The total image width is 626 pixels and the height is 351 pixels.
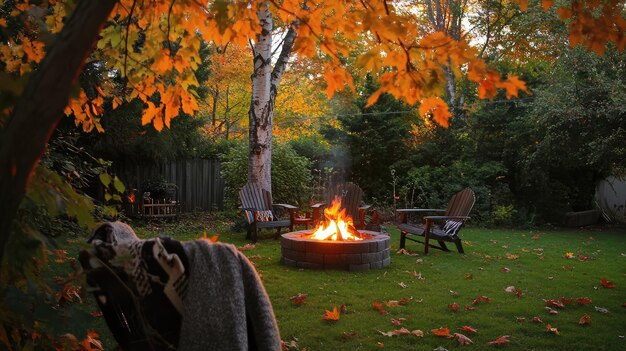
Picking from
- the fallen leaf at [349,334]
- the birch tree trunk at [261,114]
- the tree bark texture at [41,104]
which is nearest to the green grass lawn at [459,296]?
the fallen leaf at [349,334]

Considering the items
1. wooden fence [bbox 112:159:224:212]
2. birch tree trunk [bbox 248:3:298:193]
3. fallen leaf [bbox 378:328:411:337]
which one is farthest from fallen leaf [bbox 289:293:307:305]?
wooden fence [bbox 112:159:224:212]

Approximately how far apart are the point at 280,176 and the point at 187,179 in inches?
126

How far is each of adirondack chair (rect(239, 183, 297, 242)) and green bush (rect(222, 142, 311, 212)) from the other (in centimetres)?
256

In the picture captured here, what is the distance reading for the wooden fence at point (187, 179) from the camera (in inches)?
495

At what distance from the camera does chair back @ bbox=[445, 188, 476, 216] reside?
789 centimetres

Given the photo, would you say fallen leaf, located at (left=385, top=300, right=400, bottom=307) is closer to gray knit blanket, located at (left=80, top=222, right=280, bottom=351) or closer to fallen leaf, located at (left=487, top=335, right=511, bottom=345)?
fallen leaf, located at (left=487, top=335, right=511, bottom=345)

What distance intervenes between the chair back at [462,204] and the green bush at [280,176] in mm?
4921

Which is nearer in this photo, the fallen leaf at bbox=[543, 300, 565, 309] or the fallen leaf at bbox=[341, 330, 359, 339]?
the fallen leaf at bbox=[341, 330, 359, 339]

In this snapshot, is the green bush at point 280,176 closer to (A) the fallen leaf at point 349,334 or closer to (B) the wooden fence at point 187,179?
(B) the wooden fence at point 187,179

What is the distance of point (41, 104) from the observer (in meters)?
1.12

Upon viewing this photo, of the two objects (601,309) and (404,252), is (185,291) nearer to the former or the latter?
(601,309)

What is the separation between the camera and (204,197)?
14859mm

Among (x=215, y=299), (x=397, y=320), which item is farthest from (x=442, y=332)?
(x=215, y=299)

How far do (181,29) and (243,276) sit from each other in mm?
1923
